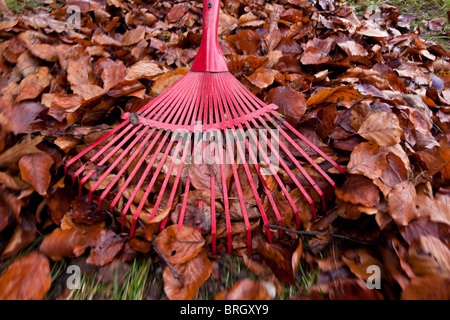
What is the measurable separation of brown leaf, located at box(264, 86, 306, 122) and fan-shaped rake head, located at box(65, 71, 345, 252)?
0.03 m

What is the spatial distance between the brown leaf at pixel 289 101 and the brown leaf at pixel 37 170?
692 millimetres

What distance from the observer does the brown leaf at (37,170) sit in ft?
2.08

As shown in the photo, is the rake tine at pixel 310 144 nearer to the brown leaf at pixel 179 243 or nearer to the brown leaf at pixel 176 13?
the brown leaf at pixel 179 243

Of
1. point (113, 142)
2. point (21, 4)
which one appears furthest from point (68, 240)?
point (21, 4)

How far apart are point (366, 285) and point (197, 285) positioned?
1.18 ft

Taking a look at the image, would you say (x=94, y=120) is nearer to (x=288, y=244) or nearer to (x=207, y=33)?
(x=207, y=33)

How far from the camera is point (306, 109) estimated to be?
0.84 m

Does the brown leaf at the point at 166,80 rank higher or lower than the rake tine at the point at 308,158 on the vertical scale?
higher

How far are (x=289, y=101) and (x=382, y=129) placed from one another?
283 millimetres

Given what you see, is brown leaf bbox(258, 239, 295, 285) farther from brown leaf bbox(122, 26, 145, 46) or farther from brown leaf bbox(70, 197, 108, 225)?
brown leaf bbox(122, 26, 145, 46)

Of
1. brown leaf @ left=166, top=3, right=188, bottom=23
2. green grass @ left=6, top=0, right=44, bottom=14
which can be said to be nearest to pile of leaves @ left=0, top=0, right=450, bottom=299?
green grass @ left=6, top=0, right=44, bottom=14

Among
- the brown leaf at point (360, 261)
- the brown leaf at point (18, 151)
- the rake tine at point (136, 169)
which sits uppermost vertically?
the brown leaf at point (18, 151)

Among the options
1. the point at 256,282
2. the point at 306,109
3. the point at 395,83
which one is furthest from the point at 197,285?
the point at 395,83

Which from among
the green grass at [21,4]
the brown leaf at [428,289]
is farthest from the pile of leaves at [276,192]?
the green grass at [21,4]
